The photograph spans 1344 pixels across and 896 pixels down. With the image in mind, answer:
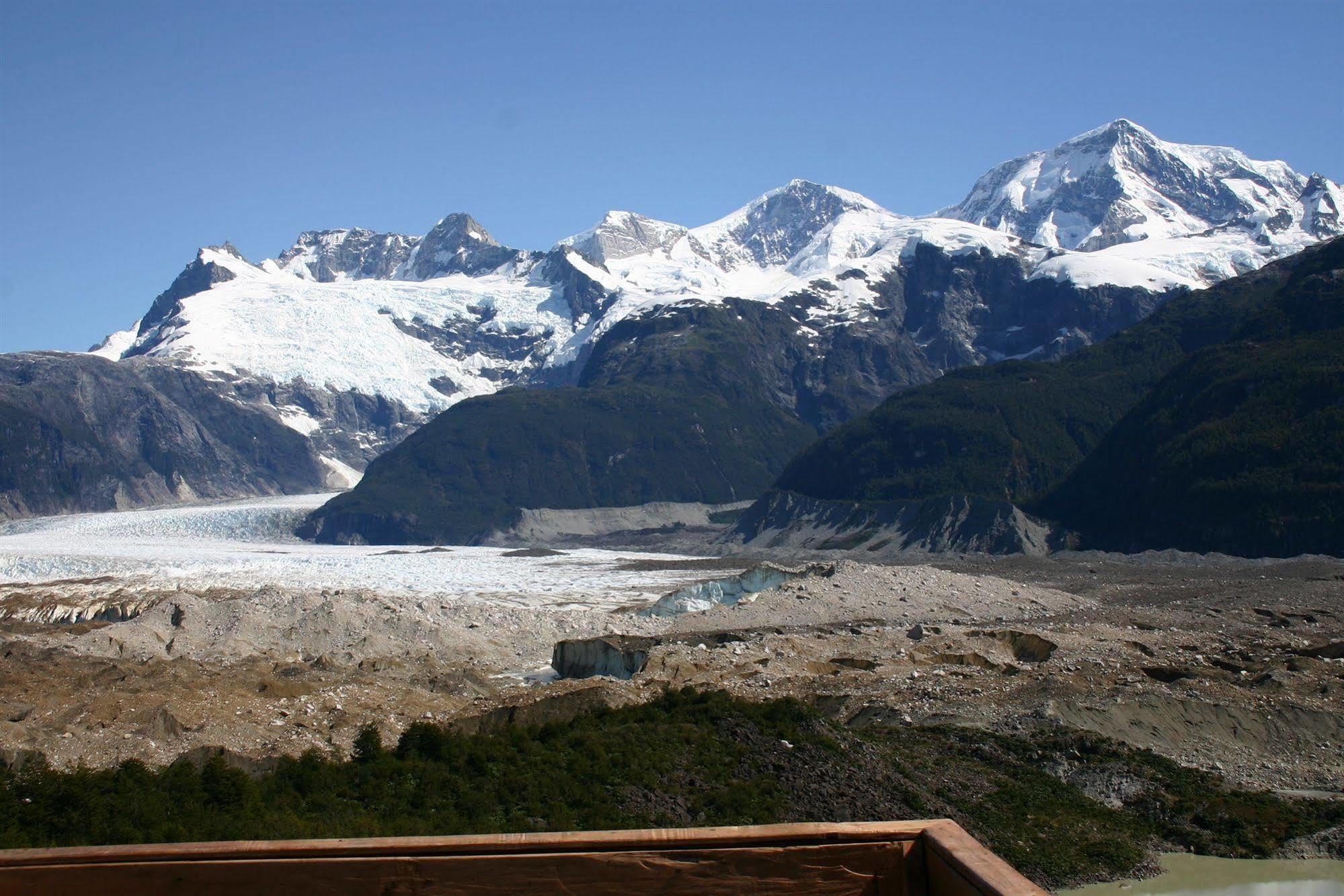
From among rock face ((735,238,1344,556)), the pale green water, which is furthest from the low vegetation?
rock face ((735,238,1344,556))

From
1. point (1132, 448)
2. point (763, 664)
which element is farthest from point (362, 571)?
point (1132, 448)

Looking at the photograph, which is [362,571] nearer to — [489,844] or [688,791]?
[688,791]

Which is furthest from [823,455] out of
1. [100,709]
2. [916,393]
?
[100,709]

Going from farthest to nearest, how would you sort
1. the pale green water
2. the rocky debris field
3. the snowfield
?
the snowfield
the rocky debris field
the pale green water

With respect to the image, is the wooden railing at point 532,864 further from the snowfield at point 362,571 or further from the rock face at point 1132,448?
the rock face at point 1132,448

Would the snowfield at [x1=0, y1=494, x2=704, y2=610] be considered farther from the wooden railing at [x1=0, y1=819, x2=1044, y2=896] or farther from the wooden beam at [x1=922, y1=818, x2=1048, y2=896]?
the wooden beam at [x1=922, y1=818, x2=1048, y2=896]


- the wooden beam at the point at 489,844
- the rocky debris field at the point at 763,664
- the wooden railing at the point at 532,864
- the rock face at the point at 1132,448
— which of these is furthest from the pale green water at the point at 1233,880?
the rock face at the point at 1132,448

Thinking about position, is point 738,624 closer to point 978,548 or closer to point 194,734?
point 194,734
